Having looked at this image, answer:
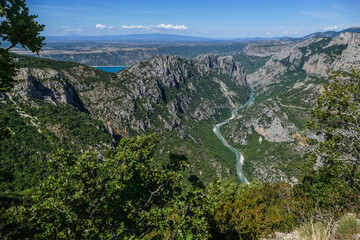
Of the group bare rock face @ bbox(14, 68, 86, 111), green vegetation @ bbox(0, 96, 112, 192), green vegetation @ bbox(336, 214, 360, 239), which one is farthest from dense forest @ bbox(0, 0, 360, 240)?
bare rock face @ bbox(14, 68, 86, 111)

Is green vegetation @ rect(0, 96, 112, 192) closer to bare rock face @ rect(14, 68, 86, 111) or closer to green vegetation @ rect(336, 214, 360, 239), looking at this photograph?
bare rock face @ rect(14, 68, 86, 111)

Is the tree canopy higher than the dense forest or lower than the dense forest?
higher

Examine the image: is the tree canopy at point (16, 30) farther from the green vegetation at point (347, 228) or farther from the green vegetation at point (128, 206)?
the green vegetation at point (347, 228)

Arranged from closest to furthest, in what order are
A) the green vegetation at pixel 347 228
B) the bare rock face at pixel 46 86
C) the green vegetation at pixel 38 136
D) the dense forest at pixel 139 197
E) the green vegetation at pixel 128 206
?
1. the dense forest at pixel 139 197
2. the green vegetation at pixel 347 228
3. the green vegetation at pixel 128 206
4. the green vegetation at pixel 38 136
5. the bare rock face at pixel 46 86

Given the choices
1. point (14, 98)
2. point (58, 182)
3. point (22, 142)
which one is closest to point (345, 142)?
point (58, 182)

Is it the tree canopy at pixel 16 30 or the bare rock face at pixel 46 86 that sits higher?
the tree canopy at pixel 16 30

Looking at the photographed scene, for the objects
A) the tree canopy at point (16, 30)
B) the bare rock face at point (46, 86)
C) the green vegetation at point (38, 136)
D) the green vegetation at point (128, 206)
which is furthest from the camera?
the bare rock face at point (46, 86)

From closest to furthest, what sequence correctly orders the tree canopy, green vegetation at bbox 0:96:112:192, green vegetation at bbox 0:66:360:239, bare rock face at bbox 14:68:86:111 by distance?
the tree canopy, green vegetation at bbox 0:66:360:239, green vegetation at bbox 0:96:112:192, bare rock face at bbox 14:68:86:111

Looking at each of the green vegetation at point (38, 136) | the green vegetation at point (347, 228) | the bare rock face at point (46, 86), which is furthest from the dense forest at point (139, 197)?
the bare rock face at point (46, 86)

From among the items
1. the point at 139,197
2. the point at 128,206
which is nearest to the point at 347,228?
the point at 139,197

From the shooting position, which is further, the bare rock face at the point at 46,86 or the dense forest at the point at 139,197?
the bare rock face at the point at 46,86

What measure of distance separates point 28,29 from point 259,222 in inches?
713

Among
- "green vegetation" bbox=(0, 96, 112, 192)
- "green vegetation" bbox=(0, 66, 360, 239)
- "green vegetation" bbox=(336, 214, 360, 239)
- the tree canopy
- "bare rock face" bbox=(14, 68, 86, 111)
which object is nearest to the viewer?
the tree canopy

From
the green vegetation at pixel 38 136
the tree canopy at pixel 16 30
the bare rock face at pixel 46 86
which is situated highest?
the tree canopy at pixel 16 30
